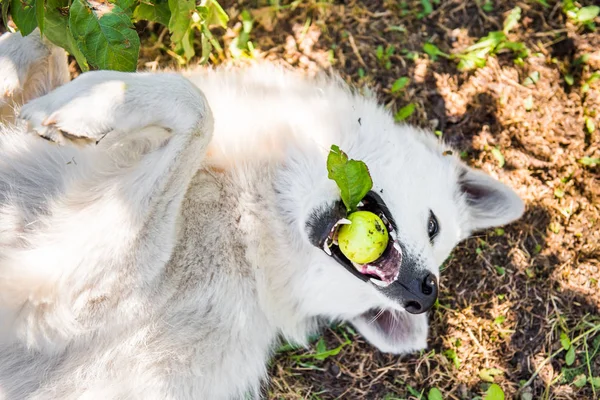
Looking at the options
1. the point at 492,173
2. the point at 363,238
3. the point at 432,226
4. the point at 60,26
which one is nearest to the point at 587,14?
the point at 492,173

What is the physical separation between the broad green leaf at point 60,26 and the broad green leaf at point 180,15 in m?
0.49

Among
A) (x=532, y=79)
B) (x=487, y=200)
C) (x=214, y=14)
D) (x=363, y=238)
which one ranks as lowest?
(x=487, y=200)

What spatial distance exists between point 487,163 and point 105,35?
2.98m

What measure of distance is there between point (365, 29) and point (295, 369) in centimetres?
263

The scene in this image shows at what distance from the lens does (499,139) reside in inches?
177

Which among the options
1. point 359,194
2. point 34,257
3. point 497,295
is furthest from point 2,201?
point 497,295

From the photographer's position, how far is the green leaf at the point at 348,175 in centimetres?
280

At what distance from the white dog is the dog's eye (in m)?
0.01

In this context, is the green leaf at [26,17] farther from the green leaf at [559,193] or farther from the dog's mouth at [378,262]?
the green leaf at [559,193]

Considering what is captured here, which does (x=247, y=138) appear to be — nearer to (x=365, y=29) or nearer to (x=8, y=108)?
(x=8, y=108)

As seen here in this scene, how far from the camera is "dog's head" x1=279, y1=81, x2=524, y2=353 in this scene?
9.99 ft

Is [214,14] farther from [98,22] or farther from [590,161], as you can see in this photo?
[590,161]

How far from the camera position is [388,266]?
3.04m

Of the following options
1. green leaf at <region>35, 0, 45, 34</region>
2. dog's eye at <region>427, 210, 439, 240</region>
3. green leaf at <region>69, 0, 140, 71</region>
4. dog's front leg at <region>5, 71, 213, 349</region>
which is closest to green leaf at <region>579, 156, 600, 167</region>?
dog's eye at <region>427, 210, 439, 240</region>
